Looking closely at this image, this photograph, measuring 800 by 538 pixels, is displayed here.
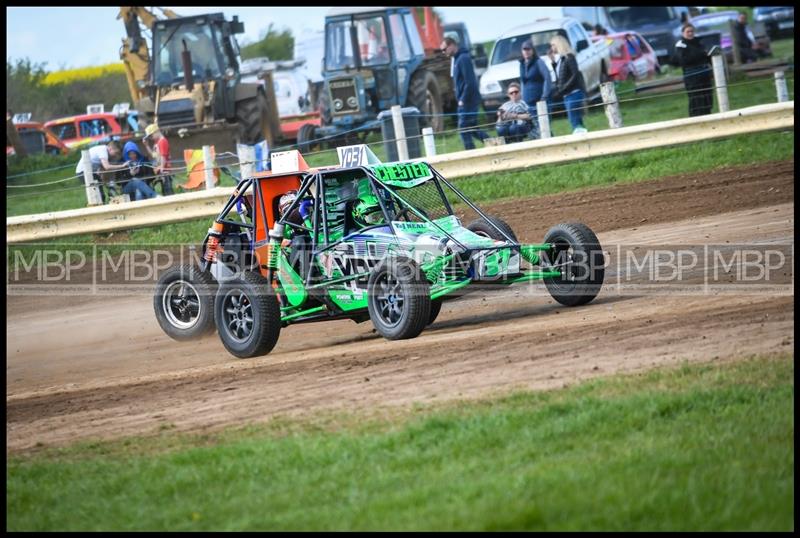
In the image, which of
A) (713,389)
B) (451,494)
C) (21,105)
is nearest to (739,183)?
(713,389)

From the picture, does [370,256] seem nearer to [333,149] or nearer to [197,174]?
[333,149]

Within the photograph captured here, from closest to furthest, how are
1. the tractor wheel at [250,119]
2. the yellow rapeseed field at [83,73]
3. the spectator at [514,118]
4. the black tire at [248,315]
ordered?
the black tire at [248,315]
the spectator at [514,118]
the tractor wheel at [250,119]
the yellow rapeseed field at [83,73]

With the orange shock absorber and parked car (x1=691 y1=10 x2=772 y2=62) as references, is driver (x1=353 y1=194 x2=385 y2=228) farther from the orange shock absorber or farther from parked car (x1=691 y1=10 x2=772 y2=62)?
parked car (x1=691 y1=10 x2=772 y2=62)

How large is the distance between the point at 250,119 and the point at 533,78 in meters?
7.93

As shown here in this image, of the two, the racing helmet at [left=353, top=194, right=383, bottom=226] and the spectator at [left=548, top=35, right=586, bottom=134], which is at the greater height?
the spectator at [left=548, top=35, right=586, bottom=134]

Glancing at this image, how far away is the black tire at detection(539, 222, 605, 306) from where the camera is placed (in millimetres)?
9555

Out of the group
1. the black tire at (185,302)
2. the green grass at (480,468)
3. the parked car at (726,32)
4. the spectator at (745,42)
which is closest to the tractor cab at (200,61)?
the parked car at (726,32)

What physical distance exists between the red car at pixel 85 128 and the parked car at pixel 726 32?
1550cm

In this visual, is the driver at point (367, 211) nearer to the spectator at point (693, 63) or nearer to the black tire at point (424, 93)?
the spectator at point (693, 63)

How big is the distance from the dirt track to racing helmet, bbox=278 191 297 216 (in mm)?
1173

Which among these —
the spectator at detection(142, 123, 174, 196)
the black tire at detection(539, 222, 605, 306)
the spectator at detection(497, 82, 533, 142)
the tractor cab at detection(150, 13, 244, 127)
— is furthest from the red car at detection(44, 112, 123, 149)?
the black tire at detection(539, 222, 605, 306)

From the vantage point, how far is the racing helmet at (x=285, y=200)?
10219mm

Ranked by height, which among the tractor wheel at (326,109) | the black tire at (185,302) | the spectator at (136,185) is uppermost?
the tractor wheel at (326,109)

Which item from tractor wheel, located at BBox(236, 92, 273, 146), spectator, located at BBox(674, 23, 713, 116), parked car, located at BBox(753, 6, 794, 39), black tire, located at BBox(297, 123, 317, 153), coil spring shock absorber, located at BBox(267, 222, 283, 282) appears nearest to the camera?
coil spring shock absorber, located at BBox(267, 222, 283, 282)
